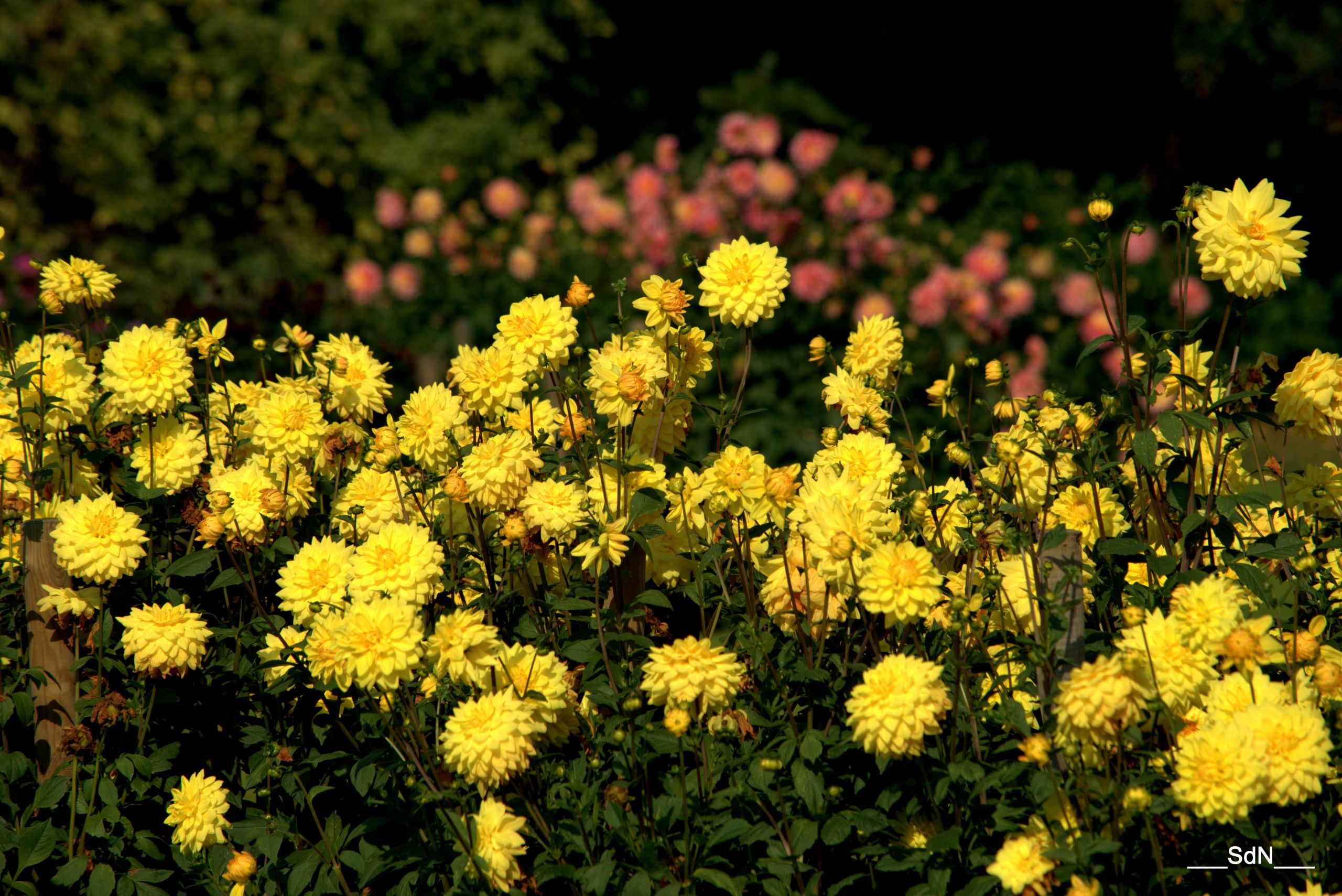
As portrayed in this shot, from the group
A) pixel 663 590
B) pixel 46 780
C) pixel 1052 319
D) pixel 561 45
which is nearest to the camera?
pixel 46 780

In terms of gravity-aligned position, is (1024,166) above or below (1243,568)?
below

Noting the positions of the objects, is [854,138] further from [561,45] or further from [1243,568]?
[1243,568]

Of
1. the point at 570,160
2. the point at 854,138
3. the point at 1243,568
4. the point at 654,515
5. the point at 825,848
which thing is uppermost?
the point at 1243,568

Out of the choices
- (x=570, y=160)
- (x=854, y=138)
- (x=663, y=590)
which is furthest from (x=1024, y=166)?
(x=663, y=590)

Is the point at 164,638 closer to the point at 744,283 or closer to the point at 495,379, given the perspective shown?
the point at 495,379

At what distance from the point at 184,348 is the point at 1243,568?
1.79 metres

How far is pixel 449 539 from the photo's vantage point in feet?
7.08

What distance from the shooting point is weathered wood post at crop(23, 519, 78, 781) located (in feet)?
6.93

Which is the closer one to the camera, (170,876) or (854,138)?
(170,876)

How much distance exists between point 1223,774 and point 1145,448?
22.1 inches

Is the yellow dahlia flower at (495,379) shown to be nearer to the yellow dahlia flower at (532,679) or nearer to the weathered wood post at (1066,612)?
the yellow dahlia flower at (532,679)

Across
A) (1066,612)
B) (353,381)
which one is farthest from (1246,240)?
(353,381)

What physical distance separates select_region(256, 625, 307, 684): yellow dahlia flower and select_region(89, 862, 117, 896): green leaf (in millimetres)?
375

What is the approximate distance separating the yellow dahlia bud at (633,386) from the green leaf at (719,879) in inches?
27.4
